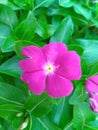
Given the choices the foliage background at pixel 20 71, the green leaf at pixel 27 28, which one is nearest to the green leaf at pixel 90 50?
the foliage background at pixel 20 71

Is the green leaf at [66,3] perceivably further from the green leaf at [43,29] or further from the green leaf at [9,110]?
the green leaf at [9,110]

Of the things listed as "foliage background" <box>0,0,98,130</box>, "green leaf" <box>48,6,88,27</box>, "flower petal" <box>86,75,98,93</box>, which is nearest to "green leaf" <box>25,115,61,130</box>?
"foliage background" <box>0,0,98,130</box>

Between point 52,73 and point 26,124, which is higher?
point 52,73

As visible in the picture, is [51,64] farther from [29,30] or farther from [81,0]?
[81,0]

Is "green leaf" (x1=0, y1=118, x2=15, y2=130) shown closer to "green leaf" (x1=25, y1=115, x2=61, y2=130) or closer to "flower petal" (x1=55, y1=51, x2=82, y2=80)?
"green leaf" (x1=25, y1=115, x2=61, y2=130)

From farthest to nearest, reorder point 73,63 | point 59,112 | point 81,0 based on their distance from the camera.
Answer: point 81,0 → point 59,112 → point 73,63

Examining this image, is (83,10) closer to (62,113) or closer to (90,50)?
(90,50)

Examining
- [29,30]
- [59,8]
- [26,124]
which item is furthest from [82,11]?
[26,124]
